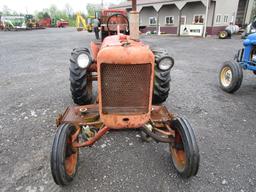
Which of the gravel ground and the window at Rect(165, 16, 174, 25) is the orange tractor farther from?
the window at Rect(165, 16, 174, 25)

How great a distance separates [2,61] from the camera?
7.36 m

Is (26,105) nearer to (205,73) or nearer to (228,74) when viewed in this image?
(228,74)

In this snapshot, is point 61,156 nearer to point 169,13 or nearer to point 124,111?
point 124,111

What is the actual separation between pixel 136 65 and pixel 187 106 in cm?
211

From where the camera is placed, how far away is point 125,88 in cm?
183

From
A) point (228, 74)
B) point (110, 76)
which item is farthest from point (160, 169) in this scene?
point (228, 74)

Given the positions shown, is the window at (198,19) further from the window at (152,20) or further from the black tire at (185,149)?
the black tire at (185,149)

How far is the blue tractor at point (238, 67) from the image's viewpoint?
3.96 meters

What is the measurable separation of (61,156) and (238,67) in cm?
371

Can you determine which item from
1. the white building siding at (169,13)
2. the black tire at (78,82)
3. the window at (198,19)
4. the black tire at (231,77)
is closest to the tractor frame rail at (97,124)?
the black tire at (78,82)

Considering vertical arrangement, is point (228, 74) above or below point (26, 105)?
above

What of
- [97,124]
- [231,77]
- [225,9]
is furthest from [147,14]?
[97,124]

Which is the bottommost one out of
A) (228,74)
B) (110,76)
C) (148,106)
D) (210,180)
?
(210,180)

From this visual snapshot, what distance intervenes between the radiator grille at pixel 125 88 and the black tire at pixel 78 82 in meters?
1.01
